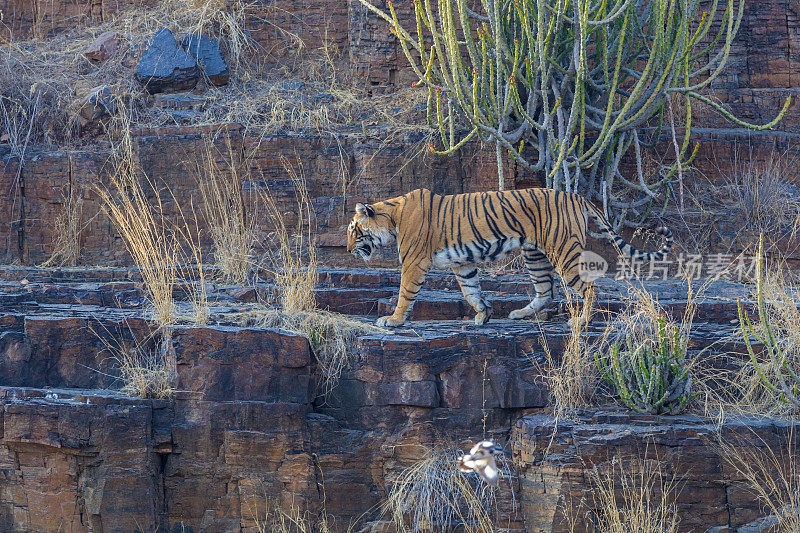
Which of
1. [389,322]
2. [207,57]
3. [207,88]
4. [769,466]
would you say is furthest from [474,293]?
[207,57]

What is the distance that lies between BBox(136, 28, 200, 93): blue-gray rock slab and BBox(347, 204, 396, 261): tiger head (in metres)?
4.71

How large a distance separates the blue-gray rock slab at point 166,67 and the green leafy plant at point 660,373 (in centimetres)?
689

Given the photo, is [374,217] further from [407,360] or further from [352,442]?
[352,442]

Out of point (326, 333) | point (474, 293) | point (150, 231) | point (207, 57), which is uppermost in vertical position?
point (207, 57)

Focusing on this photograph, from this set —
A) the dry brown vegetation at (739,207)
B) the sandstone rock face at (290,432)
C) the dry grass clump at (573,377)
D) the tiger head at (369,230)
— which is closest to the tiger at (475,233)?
the tiger head at (369,230)

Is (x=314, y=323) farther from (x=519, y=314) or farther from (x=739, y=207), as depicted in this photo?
(x=739, y=207)

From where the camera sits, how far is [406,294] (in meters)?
6.54

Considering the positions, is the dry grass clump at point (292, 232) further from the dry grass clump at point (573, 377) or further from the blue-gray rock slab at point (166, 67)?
the dry grass clump at point (573, 377)

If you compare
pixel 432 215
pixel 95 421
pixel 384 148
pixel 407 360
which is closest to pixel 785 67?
pixel 384 148

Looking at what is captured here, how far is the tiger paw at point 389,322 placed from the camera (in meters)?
6.49

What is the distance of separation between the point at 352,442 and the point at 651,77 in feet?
16.3

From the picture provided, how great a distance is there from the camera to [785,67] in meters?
10.1

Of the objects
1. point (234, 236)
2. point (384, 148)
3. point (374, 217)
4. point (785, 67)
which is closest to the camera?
point (374, 217)

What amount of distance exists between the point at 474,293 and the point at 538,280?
0.59m
